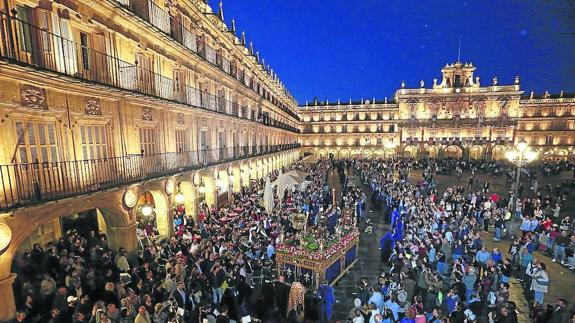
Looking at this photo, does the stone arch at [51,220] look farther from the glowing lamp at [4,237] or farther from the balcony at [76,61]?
the balcony at [76,61]

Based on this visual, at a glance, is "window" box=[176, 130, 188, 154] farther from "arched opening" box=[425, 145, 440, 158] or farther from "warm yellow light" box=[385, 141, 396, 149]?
"arched opening" box=[425, 145, 440, 158]

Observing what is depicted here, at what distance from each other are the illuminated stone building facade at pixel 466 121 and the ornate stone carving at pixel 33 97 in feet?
193

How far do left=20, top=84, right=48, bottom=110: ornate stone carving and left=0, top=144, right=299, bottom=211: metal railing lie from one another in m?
1.56

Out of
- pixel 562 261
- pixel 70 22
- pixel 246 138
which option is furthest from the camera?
pixel 246 138

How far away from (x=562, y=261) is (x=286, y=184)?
12.7 m

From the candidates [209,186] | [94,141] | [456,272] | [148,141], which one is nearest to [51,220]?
[94,141]

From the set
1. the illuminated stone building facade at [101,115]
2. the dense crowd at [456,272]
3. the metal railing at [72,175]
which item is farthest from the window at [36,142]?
the dense crowd at [456,272]

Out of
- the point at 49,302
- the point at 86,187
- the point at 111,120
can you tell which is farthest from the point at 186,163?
the point at 49,302

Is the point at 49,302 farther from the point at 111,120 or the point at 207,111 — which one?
the point at 207,111

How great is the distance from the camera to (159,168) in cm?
1271

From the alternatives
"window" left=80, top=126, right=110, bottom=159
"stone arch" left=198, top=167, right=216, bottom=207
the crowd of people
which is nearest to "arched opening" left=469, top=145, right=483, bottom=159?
the crowd of people

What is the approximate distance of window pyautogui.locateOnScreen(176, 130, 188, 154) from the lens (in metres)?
14.7


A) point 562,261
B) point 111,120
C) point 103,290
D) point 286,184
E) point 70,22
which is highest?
point 70,22

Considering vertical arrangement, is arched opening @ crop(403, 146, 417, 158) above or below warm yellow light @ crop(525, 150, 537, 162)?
below
